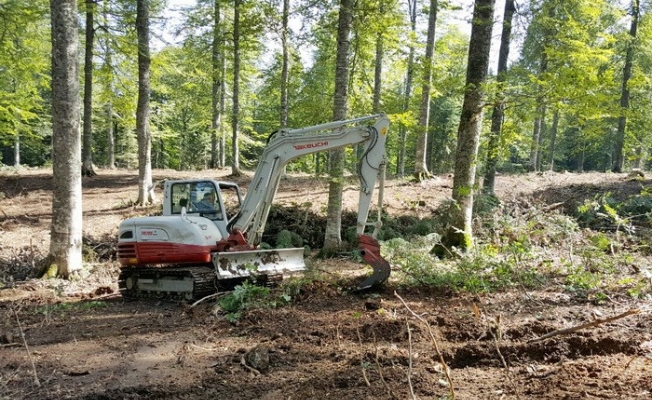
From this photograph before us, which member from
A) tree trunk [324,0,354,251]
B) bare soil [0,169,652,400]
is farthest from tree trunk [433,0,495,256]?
tree trunk [324,0,354,251]

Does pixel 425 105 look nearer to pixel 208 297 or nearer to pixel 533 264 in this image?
pixel 533 264

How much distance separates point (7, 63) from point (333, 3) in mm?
10763

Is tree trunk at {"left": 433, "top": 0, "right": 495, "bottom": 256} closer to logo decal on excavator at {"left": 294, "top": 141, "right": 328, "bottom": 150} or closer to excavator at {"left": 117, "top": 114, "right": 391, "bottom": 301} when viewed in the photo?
excavator at {"left": 117, "top": 114, "right": 391, "bottom": 301}

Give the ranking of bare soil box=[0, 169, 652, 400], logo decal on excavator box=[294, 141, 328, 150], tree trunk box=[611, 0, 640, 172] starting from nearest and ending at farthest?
bare soil box=[0, 169, 652, 400] < logo decal on excavator box=[294, 141, 328, 150] < tree trunk box=[611, 0, 640, 172]

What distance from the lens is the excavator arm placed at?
7418 millimetres

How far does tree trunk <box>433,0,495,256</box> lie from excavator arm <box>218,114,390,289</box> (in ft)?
6.56

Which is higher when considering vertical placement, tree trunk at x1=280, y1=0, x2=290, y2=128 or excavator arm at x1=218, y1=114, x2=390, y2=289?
tree trunk at x1=280, y1=0, x2=290, y2=128

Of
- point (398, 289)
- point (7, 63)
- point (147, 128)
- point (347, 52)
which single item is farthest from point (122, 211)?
point (398, 289)

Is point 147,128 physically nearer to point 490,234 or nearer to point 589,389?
point 490,234

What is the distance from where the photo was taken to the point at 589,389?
3547mm

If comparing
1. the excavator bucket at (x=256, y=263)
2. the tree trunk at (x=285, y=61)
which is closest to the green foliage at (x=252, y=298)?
the excavator bucket at (x=256, y=263)

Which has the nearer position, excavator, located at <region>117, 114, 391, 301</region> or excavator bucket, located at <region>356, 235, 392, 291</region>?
excavator bucket, located at <region>356, 235, 392, 291</region>

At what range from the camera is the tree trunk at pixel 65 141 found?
8.44 m

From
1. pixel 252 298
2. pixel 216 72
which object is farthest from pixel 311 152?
pixel 216 72
